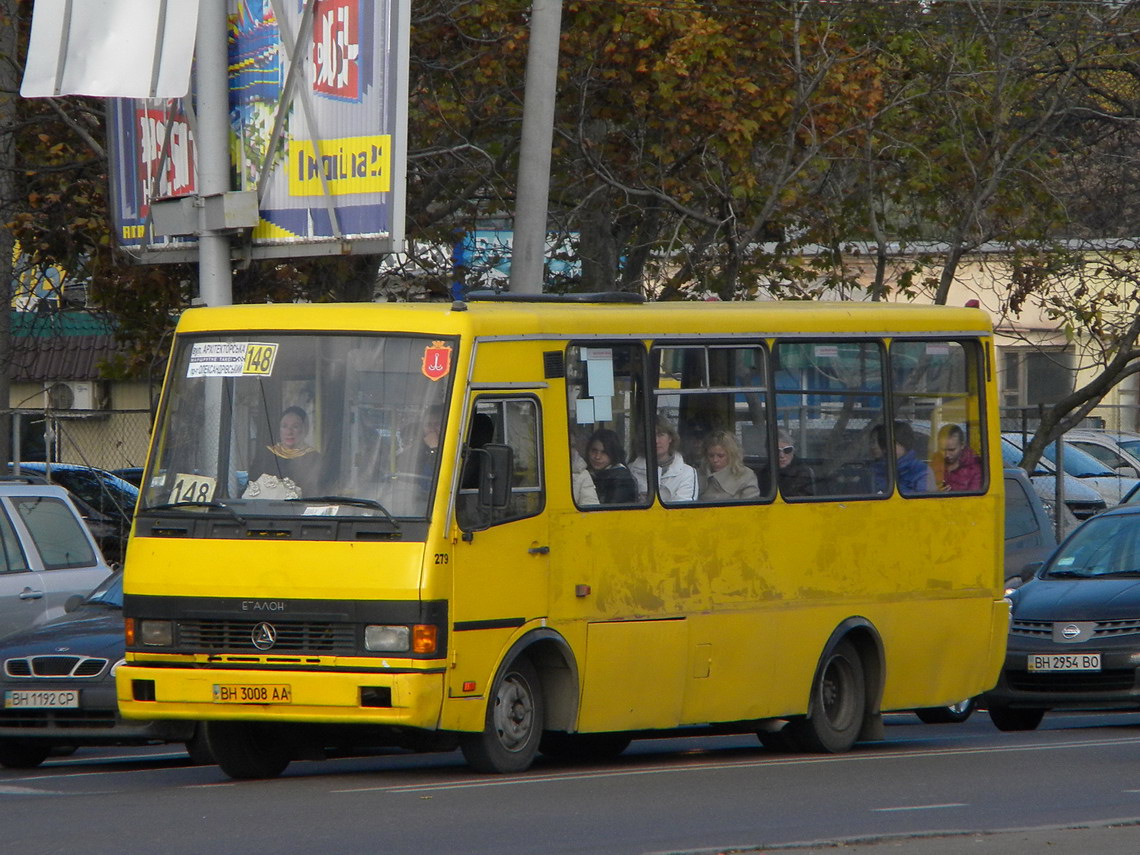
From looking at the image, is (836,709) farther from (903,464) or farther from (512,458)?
(512,458)

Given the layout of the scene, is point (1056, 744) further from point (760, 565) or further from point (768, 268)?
point (768, 268)

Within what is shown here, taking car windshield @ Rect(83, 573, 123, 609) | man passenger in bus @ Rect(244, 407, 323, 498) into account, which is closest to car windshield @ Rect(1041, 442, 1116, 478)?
car windshield @ Rect(83, 573, 123, 609)

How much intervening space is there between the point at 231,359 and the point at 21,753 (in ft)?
11.1

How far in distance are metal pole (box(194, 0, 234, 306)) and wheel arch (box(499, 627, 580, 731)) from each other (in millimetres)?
5584

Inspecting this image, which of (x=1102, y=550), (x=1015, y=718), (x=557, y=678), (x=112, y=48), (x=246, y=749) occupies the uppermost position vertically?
(x=112, y=48)

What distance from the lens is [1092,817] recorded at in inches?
Answer: 370

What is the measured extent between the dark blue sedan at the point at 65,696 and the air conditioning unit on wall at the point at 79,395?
86.8ft

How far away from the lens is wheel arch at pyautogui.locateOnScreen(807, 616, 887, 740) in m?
12.6

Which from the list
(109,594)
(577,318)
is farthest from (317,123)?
(577,318)

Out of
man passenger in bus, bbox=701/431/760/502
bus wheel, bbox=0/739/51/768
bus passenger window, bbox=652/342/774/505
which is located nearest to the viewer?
bus passenger window, bbox=652/342/774/505

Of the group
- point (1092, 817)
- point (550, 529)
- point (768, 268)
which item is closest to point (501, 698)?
point (550, 529)

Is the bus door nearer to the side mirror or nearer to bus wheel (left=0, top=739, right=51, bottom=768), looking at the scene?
the side mirror

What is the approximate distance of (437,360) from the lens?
34.4ft

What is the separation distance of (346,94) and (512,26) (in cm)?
557
